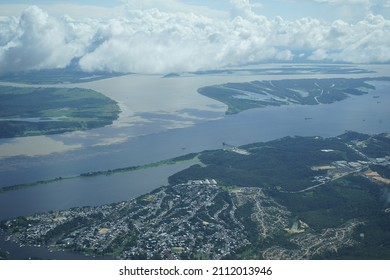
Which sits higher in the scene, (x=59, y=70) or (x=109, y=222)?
(x=59, y=70)

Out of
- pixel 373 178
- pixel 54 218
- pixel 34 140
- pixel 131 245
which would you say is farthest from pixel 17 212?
pixel 373 178

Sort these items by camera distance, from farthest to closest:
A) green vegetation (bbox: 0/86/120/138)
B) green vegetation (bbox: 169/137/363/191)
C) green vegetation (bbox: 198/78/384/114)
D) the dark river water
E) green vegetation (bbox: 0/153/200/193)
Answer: green vegetation (bbox: 198/78/384/114) → green vegetation (bbox: 0/86/120/138) → green vegetation (bbox: 169/137/363/191) → green vegetation (bbox: 0/153/200/193) → the dark river water

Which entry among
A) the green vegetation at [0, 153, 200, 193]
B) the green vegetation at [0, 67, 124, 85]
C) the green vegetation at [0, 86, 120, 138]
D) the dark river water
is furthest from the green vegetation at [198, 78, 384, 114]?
the green vegetation at [0, 67, 124, 85]

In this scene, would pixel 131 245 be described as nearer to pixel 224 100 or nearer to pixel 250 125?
pixel 250 125

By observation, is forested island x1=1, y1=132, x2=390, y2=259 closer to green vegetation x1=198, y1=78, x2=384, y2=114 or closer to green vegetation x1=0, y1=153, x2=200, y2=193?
green vegetation x1=0, y1=153, x2=200, y2=193

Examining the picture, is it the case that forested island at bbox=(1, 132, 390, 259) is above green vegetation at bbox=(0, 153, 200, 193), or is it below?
below

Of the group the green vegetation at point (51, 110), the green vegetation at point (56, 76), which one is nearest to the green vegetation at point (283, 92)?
the green vegetation at point (51, 110)

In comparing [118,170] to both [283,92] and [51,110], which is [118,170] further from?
[283,92]
